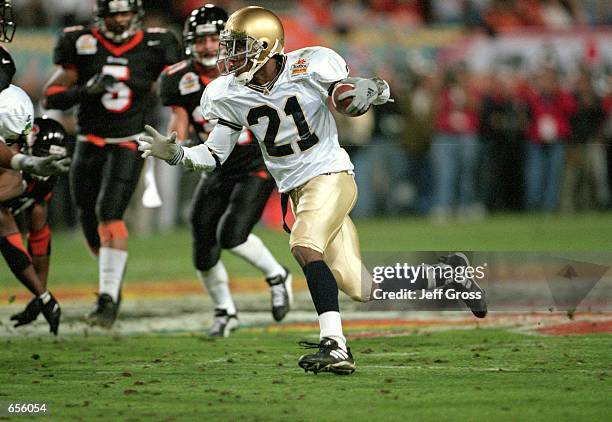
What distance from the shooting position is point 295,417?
4.30 metres

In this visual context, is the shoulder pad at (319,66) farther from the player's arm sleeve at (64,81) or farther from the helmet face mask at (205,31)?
the player's arm sleeve at (64,81)

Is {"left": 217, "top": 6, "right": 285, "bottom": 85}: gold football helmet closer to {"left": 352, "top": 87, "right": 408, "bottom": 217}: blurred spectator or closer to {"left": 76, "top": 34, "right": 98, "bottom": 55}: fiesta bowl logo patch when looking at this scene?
{"left": 76, "top": 34, "right": 98, "bottom": 55}: fiesta bowl logo patch

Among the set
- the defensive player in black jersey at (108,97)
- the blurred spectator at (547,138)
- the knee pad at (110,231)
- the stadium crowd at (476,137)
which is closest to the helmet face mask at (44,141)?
the defensive player in black jersey at (108,97)

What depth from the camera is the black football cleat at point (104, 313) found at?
6.82m

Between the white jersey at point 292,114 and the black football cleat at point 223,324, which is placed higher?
the white jersey at point 292,114

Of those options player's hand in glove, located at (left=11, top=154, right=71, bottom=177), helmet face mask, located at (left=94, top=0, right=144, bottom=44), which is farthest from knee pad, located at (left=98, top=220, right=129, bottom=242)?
player's hand in glove, located at (left=11, top=154, right=71, bottom=177)

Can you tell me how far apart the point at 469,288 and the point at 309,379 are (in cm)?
→ 122

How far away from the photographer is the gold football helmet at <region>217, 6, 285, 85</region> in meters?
5.45

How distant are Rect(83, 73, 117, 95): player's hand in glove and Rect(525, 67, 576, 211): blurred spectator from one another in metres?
8.18

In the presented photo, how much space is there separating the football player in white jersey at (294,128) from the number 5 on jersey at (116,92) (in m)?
1.76

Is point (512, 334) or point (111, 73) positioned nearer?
point (512, 334)

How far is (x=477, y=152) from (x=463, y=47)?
2436 mm

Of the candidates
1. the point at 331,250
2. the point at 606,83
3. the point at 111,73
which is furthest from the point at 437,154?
the point at 331,250

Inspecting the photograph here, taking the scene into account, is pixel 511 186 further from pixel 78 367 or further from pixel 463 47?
pixel 78 367
